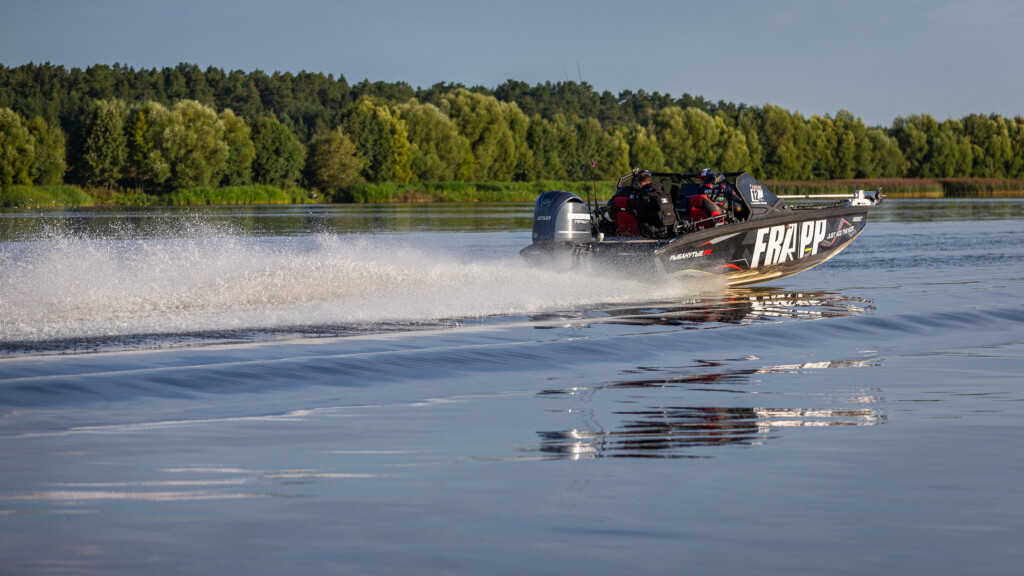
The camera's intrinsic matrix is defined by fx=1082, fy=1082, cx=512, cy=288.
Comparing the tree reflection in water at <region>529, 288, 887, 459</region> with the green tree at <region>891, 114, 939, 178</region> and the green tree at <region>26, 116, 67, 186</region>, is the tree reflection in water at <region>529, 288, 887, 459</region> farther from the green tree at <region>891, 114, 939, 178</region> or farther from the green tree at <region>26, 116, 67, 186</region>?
the green tree at <region>891, 114, 939, 178</region>

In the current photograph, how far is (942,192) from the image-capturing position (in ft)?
240

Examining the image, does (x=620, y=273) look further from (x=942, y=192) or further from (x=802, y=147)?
(x=802, y=147)

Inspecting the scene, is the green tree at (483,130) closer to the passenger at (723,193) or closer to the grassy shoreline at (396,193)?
the grassy shoreline at (396,193)

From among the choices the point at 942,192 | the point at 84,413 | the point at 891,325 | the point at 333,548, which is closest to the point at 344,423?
the point at 84,413

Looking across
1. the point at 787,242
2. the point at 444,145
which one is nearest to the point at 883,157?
the point at 444,145

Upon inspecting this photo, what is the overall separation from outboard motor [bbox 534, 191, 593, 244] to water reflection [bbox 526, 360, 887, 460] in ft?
20.4

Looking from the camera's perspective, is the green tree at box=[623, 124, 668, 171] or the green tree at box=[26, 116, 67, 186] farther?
the green tree at box=[623, 124, 668, 171]

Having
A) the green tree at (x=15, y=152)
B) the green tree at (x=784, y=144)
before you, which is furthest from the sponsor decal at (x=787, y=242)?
the green tree at (x=784, y=144)

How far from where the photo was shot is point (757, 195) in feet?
49.6

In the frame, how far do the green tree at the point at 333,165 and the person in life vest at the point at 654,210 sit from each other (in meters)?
66.2

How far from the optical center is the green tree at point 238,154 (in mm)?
82312

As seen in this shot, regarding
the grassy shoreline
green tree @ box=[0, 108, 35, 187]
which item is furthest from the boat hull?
green tree @ box=[0, 108, 35, 187]

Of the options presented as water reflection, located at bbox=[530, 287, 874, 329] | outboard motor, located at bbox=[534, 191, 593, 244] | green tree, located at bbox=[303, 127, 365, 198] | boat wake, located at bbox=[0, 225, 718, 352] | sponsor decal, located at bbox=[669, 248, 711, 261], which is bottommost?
water reflection, located at bbox=[530, 287, 874, 329]

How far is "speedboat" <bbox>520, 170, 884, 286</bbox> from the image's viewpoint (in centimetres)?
1380
